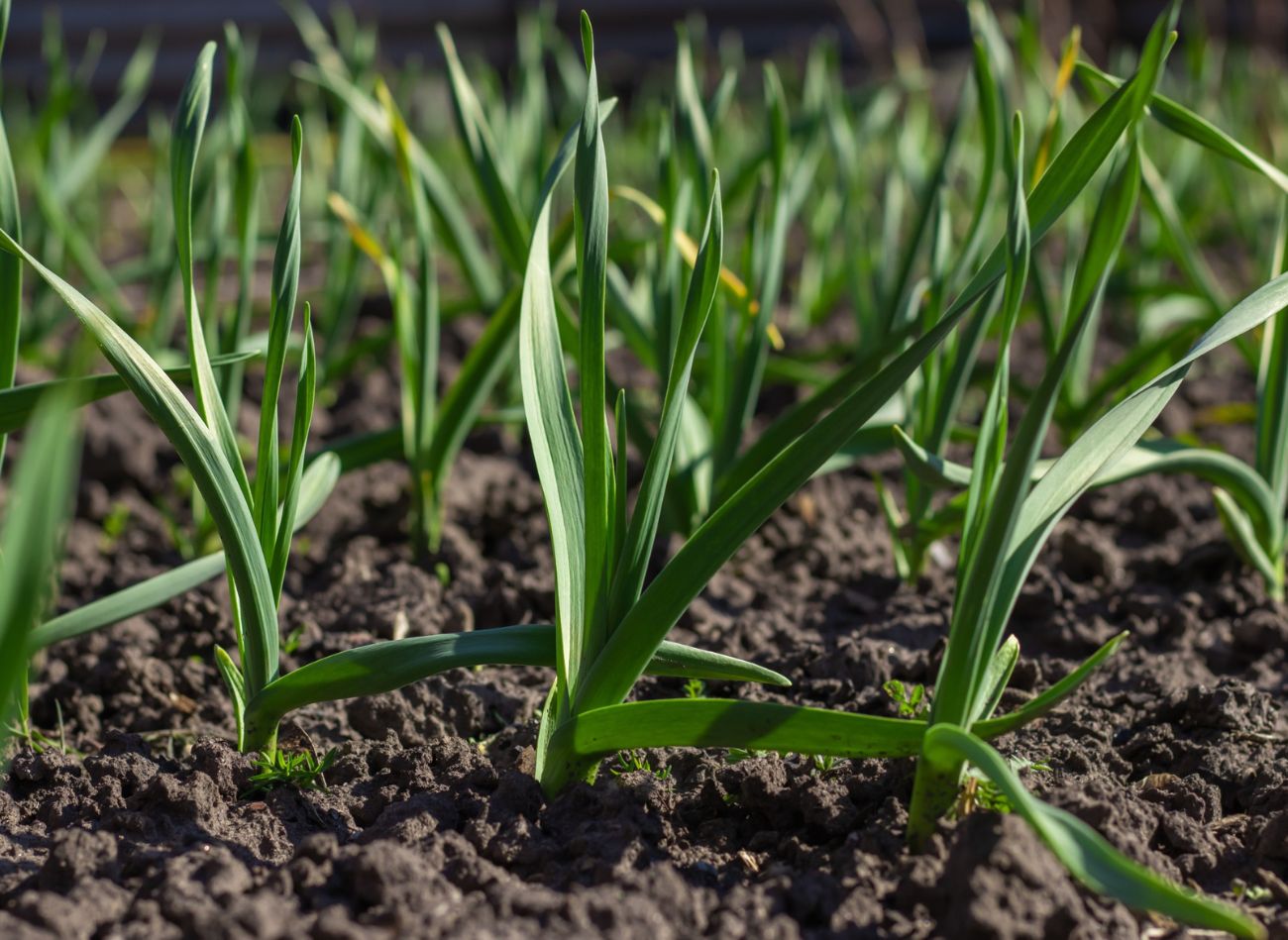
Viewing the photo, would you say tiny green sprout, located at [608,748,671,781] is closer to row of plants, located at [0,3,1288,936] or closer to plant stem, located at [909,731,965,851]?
row of plants, located at [0,3,1288,936]

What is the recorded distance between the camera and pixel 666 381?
1454mm

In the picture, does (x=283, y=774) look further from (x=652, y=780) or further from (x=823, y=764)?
(x=823, y=764)

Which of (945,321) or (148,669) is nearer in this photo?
(945,321)

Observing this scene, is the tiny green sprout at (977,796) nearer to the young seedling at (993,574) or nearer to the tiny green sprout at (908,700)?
the young seedling at (993,574)

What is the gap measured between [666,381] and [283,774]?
59 centimetres

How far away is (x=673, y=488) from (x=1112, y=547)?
634 mm

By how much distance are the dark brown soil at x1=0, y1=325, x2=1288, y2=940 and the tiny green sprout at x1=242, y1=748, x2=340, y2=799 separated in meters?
0.02

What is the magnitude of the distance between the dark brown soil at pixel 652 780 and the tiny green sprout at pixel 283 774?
0.02 m

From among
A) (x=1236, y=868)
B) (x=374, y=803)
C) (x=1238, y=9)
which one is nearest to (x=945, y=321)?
(x=1236, y=868)

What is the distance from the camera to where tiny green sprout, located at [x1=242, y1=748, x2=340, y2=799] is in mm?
1142

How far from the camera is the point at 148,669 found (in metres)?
1.46

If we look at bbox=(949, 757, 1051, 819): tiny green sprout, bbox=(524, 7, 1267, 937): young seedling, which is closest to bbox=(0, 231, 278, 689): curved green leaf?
bbox=(524, 7, 1267, 937): young seedling

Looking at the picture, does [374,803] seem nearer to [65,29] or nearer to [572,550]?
[572,550]

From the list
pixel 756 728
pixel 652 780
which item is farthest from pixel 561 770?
pixel 756 728
